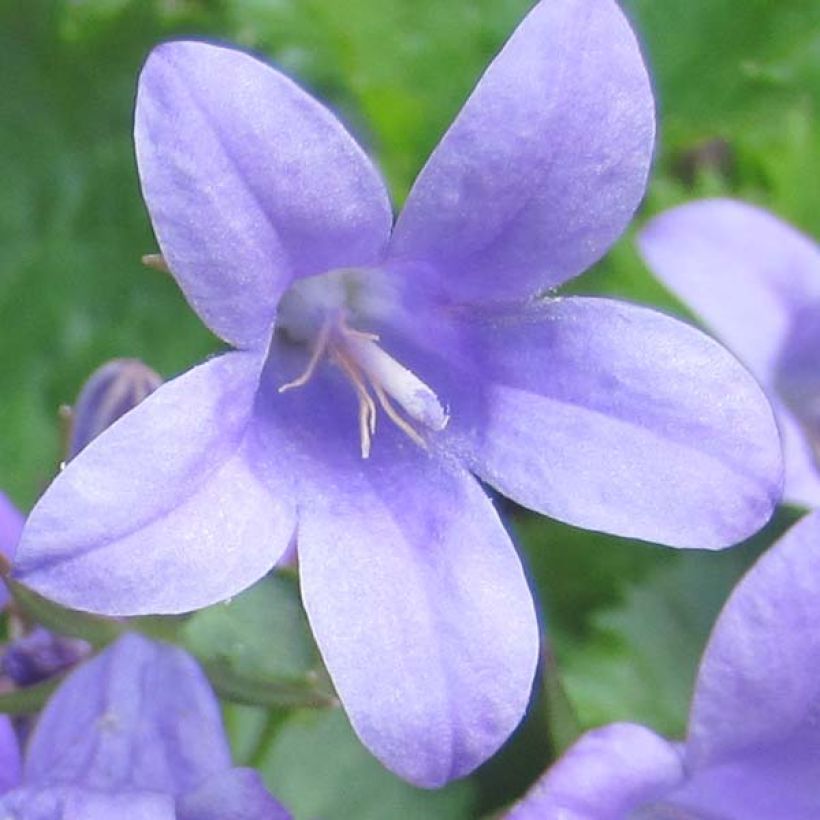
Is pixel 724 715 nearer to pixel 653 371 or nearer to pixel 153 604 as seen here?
pixel 653 371

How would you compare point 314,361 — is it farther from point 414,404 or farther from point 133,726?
point 133,726

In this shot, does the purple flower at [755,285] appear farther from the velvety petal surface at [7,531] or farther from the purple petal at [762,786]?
the velvety petal surface at [7,531]

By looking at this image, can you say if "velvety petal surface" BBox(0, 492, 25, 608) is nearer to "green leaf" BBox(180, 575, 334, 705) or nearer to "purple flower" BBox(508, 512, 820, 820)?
"green leaf" BBox(180, 575, 334, 705)

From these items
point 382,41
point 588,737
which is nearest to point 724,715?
point 588,737

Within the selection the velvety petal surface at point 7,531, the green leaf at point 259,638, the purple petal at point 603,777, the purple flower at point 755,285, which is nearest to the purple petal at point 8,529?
the velvety petal surface at point 7,531

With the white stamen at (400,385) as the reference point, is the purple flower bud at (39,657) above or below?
below

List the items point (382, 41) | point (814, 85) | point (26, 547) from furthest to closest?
point (814, 85) → point (382, 41) → point (26, 547)
